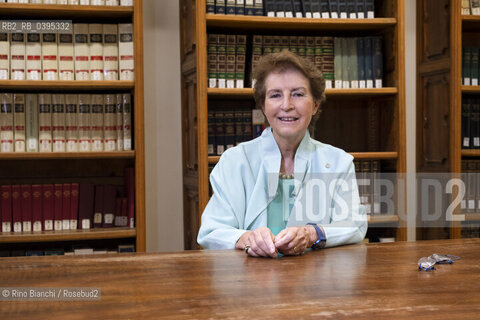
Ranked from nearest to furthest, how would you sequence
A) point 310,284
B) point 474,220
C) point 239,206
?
point 310,284
point 239,206
point 474,220

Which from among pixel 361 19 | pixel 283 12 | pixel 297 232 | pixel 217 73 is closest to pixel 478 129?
pixel 361 19

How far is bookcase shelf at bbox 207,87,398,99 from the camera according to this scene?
2.76m

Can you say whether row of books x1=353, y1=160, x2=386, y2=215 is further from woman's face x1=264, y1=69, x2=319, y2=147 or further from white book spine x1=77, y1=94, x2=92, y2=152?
white book spine x1=77, y1=94, x2=92, y2=152

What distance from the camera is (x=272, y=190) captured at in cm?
184

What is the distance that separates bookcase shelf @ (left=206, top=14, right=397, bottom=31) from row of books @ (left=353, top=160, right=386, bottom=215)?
753mm

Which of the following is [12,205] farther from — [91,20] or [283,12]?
[283,12]

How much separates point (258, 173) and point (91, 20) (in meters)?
1.58

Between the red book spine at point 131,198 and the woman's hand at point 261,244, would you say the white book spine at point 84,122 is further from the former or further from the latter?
the woman's hand at point 261,244

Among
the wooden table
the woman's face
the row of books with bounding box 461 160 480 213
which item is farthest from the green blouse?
the row of books with bounding box 461 160 480 213

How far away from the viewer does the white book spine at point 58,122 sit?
2703 mm

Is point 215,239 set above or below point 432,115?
below

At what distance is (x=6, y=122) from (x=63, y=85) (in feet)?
1.11

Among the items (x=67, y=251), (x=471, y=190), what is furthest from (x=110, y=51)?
(x=471, y=190)

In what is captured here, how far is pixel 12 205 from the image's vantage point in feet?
8.82
